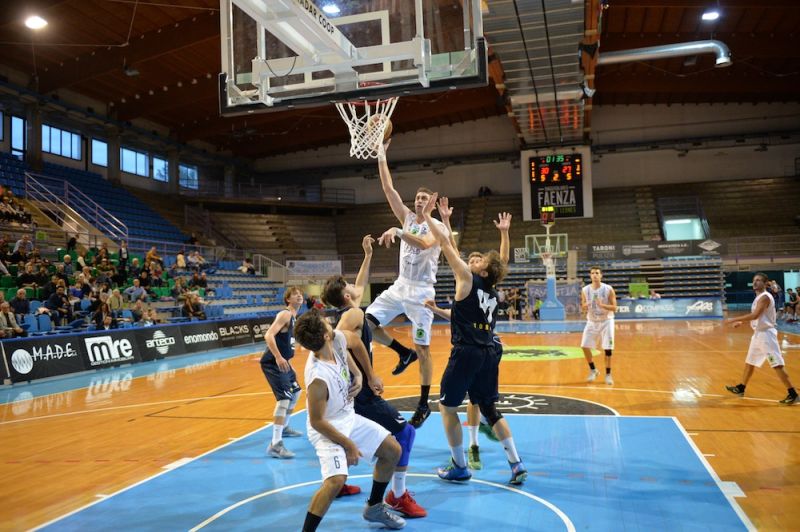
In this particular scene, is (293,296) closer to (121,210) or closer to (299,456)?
(299,456)

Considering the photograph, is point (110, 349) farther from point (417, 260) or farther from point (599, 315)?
point (599, 315)

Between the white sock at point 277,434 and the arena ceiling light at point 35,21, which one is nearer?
the white sock at point 277,434

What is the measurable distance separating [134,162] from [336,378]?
2958 cm

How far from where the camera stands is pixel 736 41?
2250cm

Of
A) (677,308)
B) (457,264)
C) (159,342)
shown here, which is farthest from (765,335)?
(677,308)

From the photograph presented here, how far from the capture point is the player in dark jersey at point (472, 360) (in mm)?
4887

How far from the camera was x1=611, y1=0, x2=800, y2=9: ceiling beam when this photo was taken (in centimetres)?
1892

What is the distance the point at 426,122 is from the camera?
3406 cm

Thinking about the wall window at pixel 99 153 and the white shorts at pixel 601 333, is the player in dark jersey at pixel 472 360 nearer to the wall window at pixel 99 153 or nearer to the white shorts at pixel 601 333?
the white shorts at pixel 601 333

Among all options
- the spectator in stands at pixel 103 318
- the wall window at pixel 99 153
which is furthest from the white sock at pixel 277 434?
the wall window at pixel 99 153

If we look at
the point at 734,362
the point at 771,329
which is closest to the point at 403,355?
the point at 771,329

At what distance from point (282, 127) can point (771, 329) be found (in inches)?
1056

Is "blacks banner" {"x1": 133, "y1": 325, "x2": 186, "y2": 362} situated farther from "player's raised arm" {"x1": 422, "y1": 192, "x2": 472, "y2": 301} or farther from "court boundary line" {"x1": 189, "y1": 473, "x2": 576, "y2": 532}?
"player's raised arm" {"x1": 422, "y1": 192, "x2": 472, "y2": 301}

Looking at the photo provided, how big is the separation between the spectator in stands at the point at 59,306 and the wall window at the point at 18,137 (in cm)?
1301
